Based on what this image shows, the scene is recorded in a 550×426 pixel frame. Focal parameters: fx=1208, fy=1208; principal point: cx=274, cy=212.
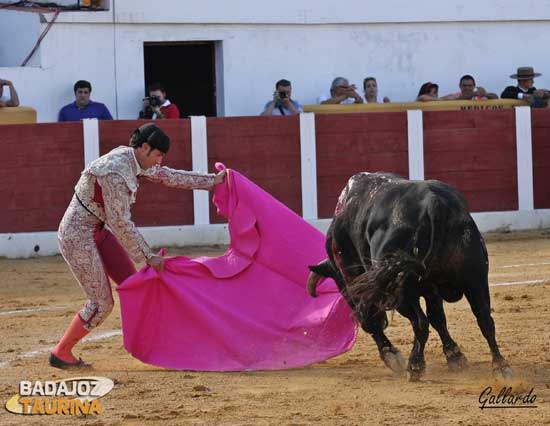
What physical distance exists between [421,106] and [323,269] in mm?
6367

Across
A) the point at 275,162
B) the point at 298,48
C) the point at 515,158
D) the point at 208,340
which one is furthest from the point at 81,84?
the point at 208,340

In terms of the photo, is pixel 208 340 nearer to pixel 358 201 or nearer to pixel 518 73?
pixel 358 201

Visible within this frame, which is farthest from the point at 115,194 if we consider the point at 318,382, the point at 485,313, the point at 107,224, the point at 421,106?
the point at 421,106

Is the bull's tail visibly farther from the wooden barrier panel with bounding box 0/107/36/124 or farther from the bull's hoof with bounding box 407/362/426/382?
the wooden barrier panel with bounding box 0/107/36/124

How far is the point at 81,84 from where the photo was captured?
34.8ft

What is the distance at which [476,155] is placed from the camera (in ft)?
36.0

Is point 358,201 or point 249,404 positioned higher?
point 358,201

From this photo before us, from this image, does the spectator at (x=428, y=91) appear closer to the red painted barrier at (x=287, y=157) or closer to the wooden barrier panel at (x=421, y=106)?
the wooden barrier panel at (x=421, y=106)

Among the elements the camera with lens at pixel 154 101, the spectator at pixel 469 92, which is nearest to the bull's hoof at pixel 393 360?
the camera with lens at pixel 154 101

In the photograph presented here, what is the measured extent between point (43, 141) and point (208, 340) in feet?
16.7

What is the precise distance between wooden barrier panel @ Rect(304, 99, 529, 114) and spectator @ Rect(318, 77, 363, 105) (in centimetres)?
19

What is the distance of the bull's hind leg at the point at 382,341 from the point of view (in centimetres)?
488

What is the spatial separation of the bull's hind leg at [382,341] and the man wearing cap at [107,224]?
957mm

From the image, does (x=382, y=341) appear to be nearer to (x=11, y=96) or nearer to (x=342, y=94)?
(x=11, y=96)
